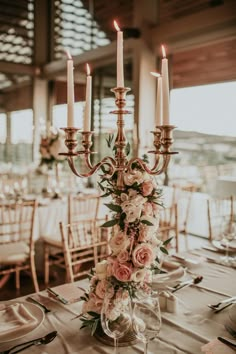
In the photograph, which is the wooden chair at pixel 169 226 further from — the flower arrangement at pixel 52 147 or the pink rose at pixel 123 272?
the flower arrangement at pixel 52 147

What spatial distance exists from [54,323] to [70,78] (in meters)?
0.85

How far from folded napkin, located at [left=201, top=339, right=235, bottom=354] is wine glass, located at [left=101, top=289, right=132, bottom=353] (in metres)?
0.24

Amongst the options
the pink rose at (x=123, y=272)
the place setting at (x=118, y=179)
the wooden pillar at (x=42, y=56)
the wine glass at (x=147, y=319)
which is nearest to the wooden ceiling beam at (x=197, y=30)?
the place setting at (x=118, y=179)

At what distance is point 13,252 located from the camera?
332cm

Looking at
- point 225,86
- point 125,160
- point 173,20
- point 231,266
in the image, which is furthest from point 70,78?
point 173,20

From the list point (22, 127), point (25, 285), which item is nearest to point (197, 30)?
point (25, 285)

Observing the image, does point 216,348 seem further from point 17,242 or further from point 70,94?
point 17,242

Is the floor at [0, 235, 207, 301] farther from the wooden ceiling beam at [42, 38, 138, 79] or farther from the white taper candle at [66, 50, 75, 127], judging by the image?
the wooden ceiling beam at [42, 38, 138, 79]

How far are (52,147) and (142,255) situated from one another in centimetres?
336

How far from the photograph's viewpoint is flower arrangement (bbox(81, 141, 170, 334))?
3.87ft

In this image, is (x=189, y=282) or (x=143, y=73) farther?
(x=143, y=73)

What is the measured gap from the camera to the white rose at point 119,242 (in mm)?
1186

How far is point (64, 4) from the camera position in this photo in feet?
20.4

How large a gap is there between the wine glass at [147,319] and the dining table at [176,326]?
6.6 inches
